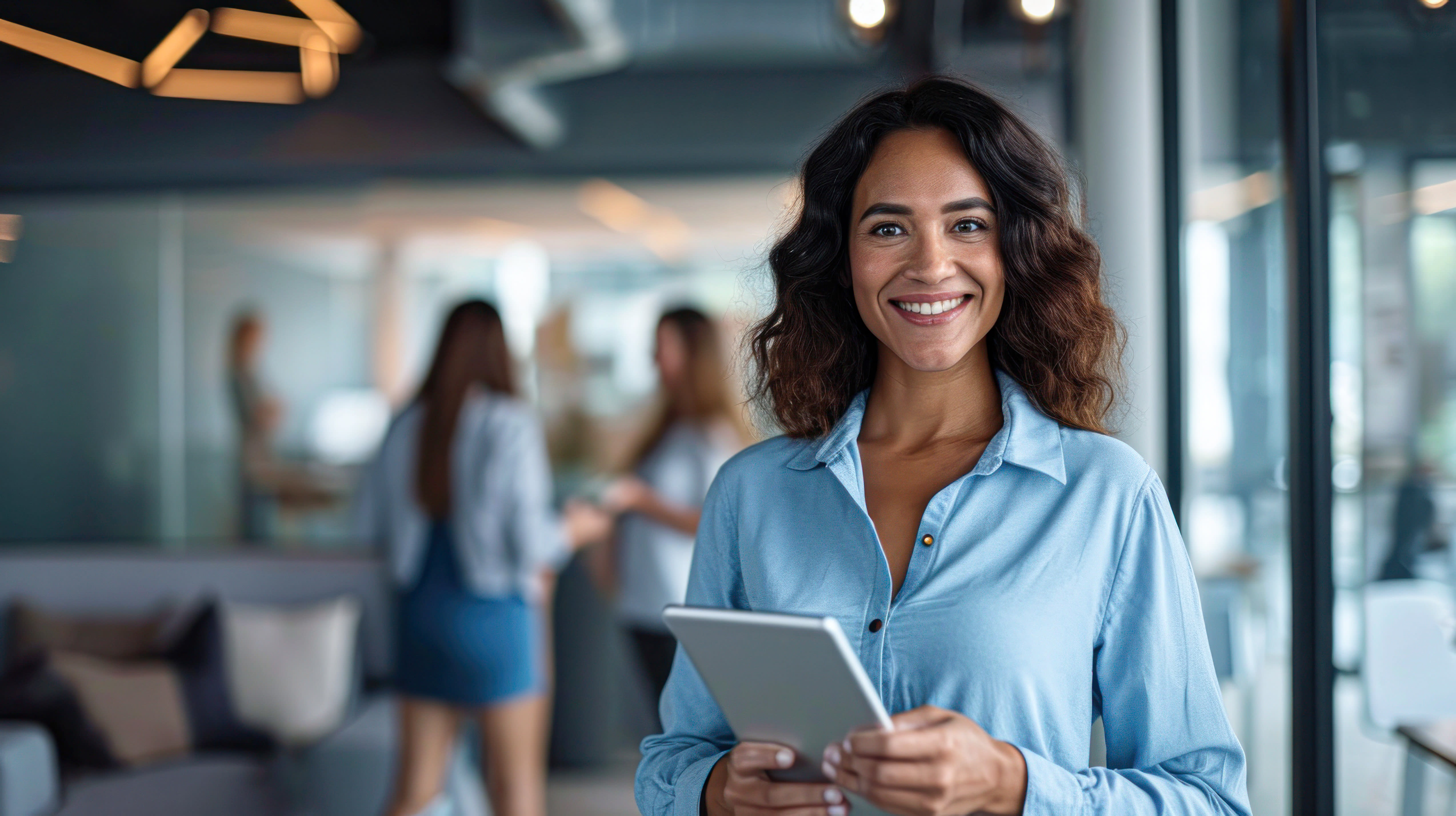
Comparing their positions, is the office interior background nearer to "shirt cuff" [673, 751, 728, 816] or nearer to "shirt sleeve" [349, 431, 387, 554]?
"shirt sleeve" [349, 431, 387, 554]

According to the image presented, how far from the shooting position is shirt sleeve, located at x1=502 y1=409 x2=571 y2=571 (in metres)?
3.49

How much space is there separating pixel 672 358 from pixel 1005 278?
264cm

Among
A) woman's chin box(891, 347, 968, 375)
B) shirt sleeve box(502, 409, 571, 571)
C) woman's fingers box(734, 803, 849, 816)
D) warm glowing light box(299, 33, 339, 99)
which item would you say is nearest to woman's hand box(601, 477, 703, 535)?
shirt sleeve box(502, 409, 571, 571)

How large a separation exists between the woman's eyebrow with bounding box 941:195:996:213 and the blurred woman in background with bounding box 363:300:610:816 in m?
2.51

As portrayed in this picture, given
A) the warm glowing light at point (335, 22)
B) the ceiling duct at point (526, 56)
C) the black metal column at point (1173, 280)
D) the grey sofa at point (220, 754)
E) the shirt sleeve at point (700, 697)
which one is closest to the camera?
the shirt sleeve at point (700, 697)

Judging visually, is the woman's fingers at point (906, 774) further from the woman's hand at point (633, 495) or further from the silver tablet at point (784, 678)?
the woman's hand at point (633, 495)

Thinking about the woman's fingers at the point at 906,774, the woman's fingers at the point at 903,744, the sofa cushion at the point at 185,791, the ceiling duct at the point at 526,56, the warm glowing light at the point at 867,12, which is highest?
Result: the ceiling duct at the point at 526,56

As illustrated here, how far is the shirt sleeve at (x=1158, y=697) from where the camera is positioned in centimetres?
109

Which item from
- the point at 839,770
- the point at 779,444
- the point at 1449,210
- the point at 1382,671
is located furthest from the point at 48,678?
the point at 1449,210

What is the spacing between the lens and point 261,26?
4.70 m

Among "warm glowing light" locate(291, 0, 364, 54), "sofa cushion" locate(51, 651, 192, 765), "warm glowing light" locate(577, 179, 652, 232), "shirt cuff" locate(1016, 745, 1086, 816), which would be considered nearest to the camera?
"shirt cuff" locate(1016, 745, 1086, 816)

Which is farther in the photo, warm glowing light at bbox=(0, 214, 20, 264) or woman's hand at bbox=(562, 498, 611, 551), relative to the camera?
warm glowing light at bbox=(0, 214, 20, 264)

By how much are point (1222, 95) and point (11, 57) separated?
5.35m

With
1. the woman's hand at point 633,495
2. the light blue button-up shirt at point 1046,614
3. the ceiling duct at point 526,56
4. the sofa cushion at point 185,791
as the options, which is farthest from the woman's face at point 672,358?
the light blue button-up shirt at point 1046,614
